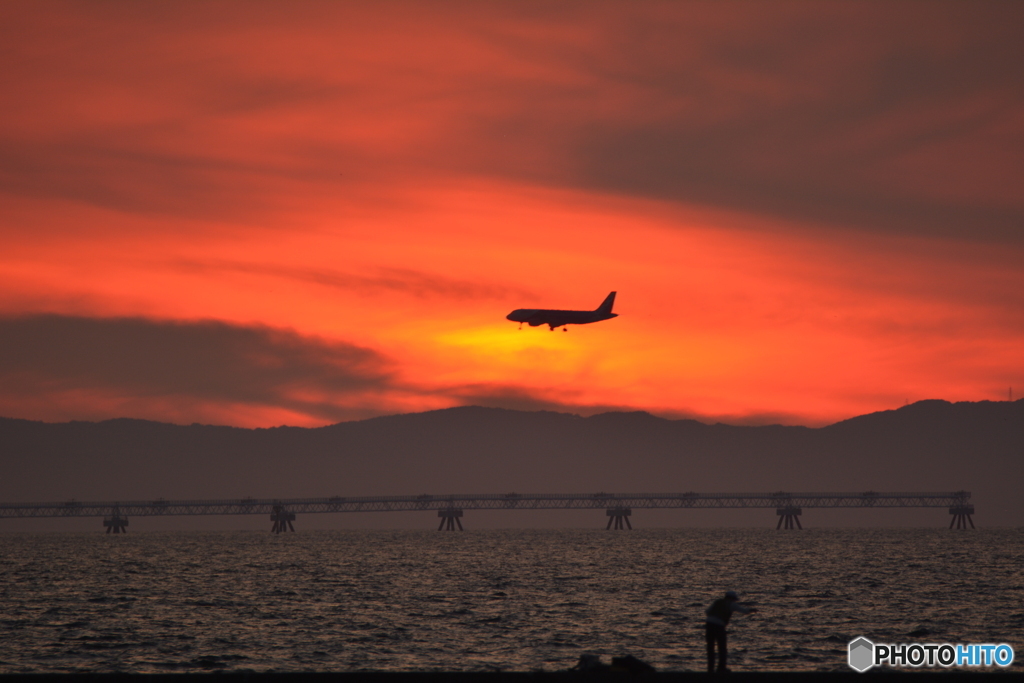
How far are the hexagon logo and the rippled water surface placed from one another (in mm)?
903

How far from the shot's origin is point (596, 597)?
94.0 metres

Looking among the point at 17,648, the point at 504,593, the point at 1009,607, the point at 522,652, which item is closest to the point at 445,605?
the point at 504,593

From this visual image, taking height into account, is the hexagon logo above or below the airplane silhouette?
below

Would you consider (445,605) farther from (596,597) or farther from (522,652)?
(522,652)

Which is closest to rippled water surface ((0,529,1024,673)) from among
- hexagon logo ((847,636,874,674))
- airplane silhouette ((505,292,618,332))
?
hexagon logo ((847,636,874,674))

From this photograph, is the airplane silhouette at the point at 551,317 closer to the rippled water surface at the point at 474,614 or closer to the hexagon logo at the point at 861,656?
the rippled water surface at the point at 474,614

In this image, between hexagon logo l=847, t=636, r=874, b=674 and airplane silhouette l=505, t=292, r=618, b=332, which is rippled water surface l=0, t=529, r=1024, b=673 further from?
airplane silhouette l=505, t=292, r=618, b=332

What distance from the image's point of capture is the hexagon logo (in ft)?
174

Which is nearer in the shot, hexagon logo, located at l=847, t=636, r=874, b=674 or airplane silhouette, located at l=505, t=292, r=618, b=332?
hexagon logo, located at l=847, t=636, r=874, b=674

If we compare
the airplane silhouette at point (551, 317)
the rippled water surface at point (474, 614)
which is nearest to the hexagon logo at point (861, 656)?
the rippled water surface at point (474, 614)

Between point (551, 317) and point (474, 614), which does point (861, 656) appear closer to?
point (474, 614)

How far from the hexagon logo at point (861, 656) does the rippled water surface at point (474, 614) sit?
90 cm

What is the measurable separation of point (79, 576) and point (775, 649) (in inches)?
3757

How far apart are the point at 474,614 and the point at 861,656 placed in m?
30.9
